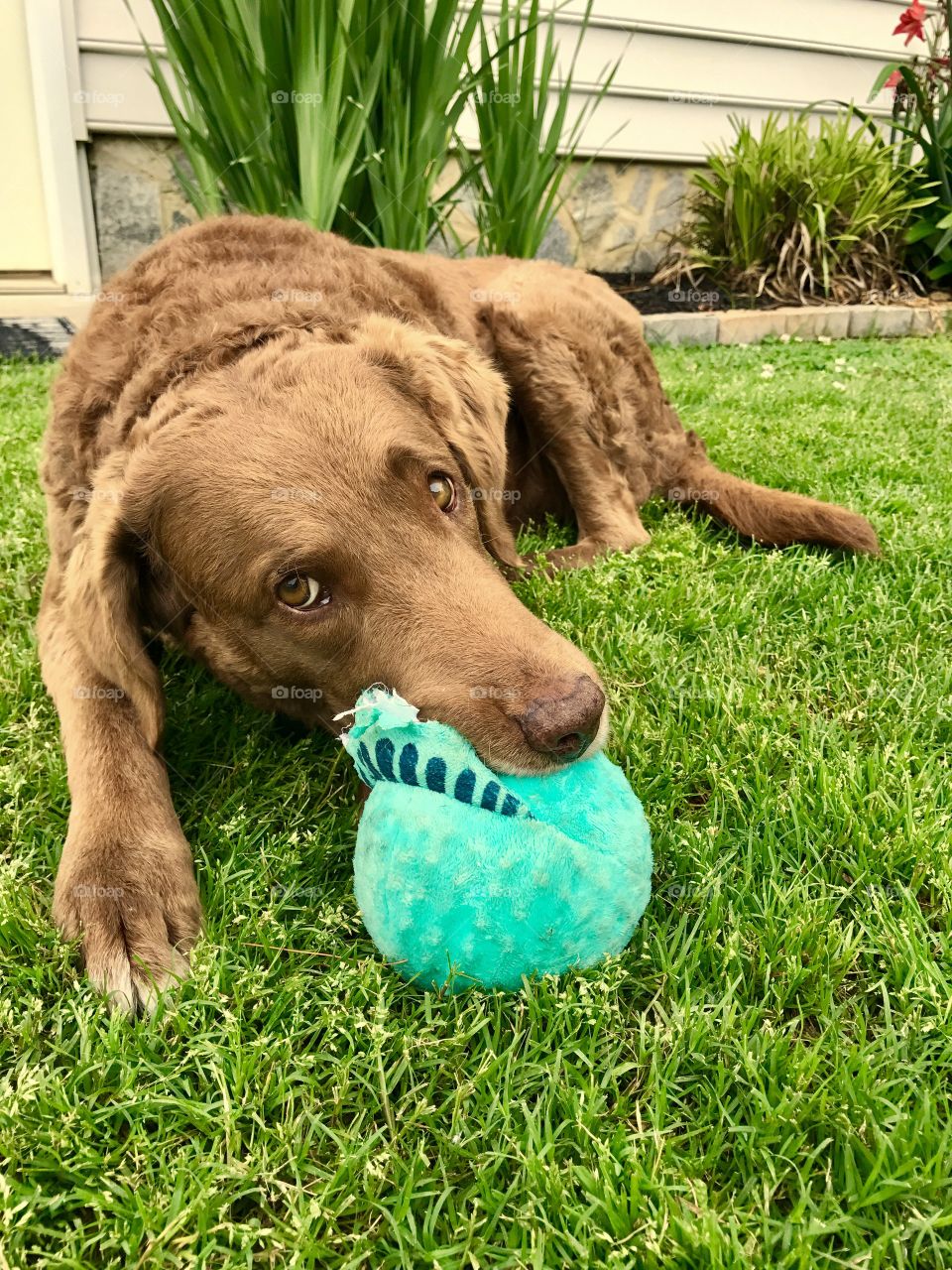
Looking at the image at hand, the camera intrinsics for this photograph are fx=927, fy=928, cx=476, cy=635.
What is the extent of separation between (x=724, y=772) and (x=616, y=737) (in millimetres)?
269

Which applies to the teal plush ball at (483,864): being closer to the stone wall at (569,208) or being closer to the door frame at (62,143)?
the door frame at (62,143)

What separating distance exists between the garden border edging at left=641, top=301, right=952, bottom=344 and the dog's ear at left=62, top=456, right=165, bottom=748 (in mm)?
6110

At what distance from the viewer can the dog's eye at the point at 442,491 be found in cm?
207

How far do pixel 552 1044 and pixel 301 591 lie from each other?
1.00 meters

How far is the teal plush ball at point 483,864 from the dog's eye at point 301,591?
401 mm

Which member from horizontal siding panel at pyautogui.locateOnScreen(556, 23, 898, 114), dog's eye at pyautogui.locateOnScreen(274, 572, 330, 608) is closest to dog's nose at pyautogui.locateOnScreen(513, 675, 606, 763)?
dog's eye at pyautogui.locateOnScreen(274, 572, 330, 608)

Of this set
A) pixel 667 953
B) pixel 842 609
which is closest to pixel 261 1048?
pixel 667 953

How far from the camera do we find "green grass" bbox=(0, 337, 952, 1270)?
1.16 m

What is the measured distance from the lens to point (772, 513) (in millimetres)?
3203

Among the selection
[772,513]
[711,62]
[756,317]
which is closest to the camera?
[772,513]

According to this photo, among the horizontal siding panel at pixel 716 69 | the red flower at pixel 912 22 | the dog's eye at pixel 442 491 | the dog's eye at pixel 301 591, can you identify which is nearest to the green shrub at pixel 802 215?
the horizontal siding panel at pixel 716 69

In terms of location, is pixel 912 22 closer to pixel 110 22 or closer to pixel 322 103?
pixel 322 103

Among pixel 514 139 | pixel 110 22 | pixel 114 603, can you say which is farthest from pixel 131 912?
pixel 110 22

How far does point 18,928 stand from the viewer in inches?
64.8
